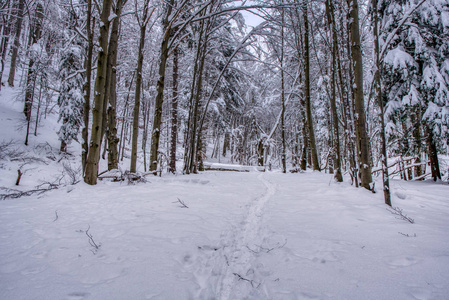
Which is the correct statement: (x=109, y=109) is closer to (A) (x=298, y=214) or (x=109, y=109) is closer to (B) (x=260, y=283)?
(A) (x=298, y=214)

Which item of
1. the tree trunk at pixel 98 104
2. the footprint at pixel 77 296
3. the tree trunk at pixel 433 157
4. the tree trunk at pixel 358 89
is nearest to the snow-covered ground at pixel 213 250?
the footprint at pixel 77 296

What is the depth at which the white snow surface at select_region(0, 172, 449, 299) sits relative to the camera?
1.48 m

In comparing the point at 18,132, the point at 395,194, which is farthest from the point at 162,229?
the point at 18,132

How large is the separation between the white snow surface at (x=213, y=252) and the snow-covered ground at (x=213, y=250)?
0.01m

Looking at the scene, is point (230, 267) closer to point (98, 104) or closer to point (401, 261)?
point (401, 261)

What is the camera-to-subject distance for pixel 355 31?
4.73 metres

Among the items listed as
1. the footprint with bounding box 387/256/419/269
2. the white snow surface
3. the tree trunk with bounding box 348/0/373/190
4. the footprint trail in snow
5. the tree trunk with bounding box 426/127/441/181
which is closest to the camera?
the white snow surface

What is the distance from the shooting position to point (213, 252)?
2.20 metres

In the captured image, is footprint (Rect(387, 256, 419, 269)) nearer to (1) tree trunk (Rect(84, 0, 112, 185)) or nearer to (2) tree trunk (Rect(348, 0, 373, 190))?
(2) tree trunk (Rect(348, 0, 373, 190))

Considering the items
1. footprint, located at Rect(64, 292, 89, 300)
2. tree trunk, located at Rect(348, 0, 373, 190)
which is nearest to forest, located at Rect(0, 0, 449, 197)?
tree trunk, located at Rect(348, 0, 373, 190)

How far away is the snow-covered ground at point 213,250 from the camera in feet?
4.87

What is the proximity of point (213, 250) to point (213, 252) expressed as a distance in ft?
0.15

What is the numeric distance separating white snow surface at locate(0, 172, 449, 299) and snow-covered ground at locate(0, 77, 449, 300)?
11 mm

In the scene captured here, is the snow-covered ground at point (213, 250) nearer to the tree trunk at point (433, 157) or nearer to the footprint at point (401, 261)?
the footprint at point (401, 261)
